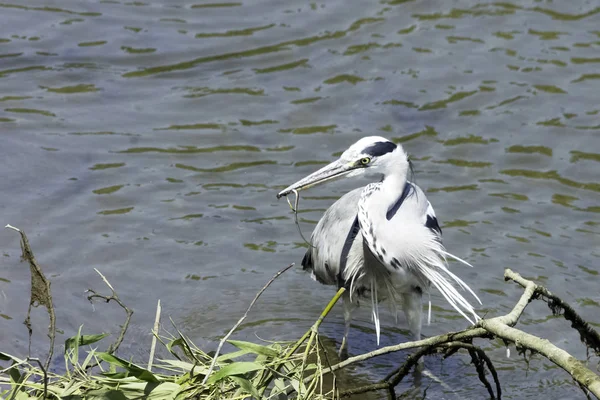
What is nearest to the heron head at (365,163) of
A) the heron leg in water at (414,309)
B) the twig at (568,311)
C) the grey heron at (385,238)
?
the grey heron at (385,238)

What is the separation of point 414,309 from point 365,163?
3.55 ft

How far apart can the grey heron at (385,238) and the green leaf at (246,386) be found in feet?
4.86

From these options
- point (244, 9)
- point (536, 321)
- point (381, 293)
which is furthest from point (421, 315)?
point (244, 9)

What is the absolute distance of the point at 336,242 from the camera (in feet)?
19.4

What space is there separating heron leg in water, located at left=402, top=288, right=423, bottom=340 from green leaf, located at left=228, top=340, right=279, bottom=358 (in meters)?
1.75

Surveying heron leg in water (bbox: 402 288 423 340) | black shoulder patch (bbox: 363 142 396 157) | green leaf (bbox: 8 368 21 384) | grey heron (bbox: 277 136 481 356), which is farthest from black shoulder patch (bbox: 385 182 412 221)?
green leaf (bbox: 8 368 21 384)

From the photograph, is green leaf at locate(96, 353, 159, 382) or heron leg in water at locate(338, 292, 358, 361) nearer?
green leaf at locate(96, 353, 159, 382)

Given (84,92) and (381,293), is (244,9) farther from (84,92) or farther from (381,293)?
(381,293)

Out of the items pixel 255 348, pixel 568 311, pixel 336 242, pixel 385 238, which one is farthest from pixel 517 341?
pixel 336 242

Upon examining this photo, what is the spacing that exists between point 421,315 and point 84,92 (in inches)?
177

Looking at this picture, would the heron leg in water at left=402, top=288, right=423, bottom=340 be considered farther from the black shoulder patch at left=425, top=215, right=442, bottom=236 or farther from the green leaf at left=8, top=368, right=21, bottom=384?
the green leaf at left=8, top=368, right=21, bottom=384

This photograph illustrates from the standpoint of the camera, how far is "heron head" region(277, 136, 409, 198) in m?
5.38

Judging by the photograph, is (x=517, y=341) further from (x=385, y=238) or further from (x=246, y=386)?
(x=385, y=238)

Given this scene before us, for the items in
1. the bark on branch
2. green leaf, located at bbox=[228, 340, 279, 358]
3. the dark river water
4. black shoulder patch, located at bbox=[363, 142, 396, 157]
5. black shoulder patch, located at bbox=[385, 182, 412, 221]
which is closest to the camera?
the bark on branch
